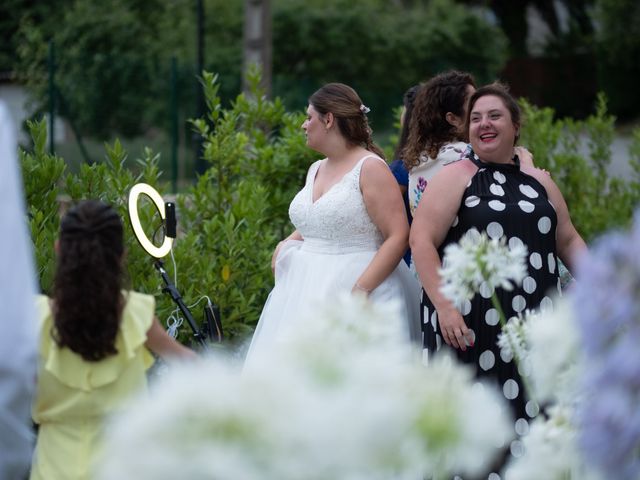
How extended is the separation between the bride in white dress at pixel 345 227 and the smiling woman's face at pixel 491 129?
0.44 meters

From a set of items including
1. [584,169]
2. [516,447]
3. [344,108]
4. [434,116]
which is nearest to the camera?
[516,447]

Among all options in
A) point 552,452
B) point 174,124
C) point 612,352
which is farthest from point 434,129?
point 174,124

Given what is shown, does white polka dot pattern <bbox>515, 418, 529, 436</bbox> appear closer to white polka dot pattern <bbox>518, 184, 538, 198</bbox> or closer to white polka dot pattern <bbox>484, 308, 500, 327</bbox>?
white polka dot pattern <bbox>484, 308, 500, 327</bbox>

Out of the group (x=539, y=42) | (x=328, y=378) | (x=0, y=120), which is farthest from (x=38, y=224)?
(x=539, y=42)

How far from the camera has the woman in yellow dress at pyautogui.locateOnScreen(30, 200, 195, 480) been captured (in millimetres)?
2939

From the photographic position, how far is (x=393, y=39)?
24.1 metres

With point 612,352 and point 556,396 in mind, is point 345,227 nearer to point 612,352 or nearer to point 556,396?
point 556,396

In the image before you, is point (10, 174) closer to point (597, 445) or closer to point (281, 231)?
point (597, 445)

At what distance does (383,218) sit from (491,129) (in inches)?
23.7

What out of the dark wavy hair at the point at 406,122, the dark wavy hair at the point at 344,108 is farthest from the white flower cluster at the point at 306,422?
the dark wavy hair at the point at 406,122

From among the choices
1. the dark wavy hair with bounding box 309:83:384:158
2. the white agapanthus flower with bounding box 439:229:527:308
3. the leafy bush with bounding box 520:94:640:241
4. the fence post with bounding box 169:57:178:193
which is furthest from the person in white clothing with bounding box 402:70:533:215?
the fence post with bounding box 169:57:178:193

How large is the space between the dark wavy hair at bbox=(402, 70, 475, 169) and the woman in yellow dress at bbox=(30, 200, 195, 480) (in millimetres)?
2325

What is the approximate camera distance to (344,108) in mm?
4805

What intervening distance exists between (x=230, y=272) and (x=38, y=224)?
109cm
